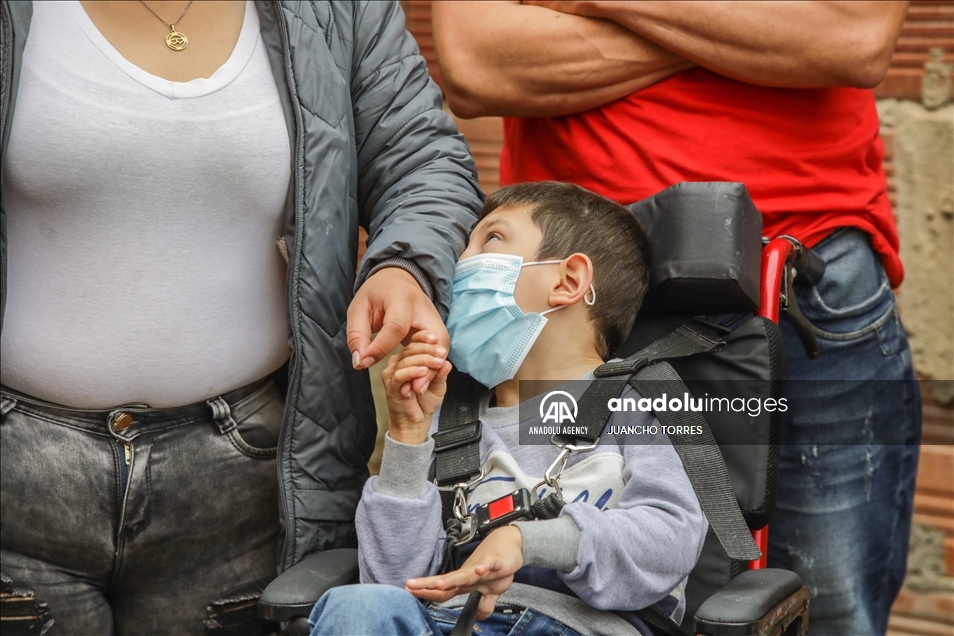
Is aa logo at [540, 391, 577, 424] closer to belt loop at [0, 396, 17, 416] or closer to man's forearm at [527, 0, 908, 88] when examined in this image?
man's forearm at [527, 0, 908, 88]

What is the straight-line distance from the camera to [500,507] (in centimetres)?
188

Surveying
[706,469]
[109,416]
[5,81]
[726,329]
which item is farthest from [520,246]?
[5,81]

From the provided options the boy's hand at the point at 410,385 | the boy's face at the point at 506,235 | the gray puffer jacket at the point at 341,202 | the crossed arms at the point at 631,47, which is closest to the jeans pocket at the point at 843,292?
the crossed arms at the point at 631,47

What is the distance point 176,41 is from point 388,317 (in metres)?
0.63

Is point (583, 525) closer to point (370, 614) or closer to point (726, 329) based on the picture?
point (370, 614)

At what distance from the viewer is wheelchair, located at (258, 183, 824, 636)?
6.31ft

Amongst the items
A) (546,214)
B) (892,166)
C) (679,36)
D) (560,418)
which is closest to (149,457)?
(560,418)

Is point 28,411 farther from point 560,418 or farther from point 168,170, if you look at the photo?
point 560,418

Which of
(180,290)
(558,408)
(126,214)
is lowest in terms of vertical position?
(558,408)

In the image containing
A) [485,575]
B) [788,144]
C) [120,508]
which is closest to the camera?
[485,575]

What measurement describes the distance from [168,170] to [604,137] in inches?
34.4

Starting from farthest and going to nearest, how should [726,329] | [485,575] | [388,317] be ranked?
[726,329] < [388,317] < [485,575]

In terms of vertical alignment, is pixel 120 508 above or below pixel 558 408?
below

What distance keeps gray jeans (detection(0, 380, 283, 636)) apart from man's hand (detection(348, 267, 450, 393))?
1.17 ft
